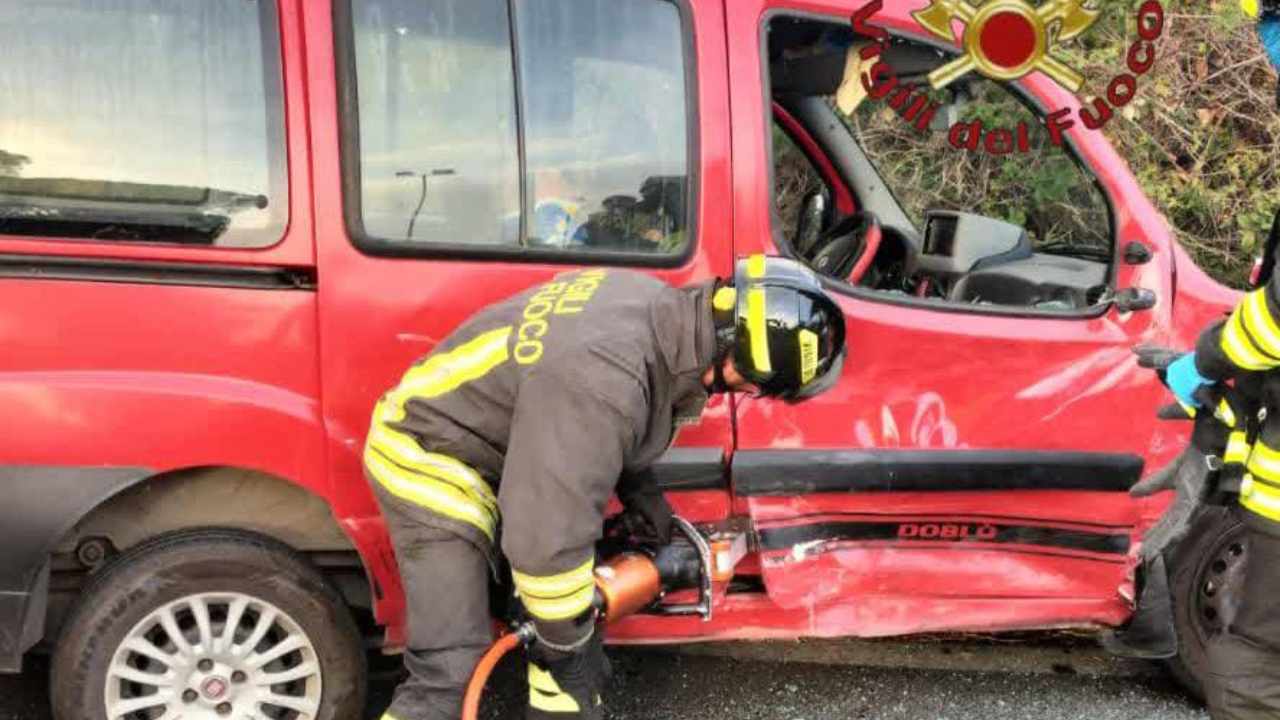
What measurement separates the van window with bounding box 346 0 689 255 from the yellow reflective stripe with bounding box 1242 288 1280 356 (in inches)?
Result: 50.2

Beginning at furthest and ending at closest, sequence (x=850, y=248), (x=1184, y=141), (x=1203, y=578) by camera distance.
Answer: (x=1184, y=141)
(x=850, y=248)
(x=1203, y=578)

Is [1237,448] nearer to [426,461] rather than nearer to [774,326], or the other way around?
[774,326]

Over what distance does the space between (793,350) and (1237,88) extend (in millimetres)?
5294

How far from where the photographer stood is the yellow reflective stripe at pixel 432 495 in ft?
7.59

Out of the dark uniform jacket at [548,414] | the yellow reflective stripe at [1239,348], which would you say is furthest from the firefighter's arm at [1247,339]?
the dark uniform jacket at [548,414]

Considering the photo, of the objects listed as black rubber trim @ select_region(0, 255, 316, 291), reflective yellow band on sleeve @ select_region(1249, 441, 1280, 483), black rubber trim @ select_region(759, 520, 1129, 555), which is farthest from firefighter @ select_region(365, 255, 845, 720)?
reflective yellow band on sleeve @ select_region(1249, 441, 1280, 483)

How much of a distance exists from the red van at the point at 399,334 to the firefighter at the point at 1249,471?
60cm

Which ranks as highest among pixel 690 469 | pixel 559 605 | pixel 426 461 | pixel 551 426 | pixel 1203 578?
pixel 551 426

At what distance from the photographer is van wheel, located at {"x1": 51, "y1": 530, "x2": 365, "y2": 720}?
248 centimetres

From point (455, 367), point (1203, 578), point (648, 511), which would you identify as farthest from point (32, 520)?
point (1203, 578)

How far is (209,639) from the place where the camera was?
101 inches

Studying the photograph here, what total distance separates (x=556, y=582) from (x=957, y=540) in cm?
135

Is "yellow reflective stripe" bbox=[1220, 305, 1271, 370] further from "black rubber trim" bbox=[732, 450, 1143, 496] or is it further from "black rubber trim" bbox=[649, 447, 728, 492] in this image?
"black rubber trim" bbox=[649, 447, 728, 492]

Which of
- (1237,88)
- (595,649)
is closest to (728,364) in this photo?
(595,649)
